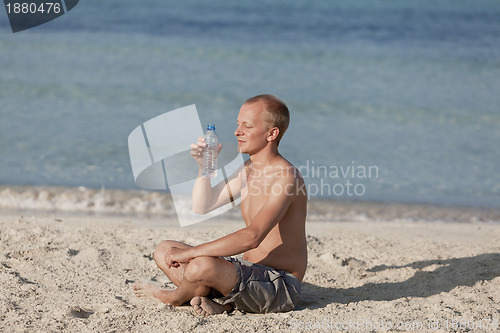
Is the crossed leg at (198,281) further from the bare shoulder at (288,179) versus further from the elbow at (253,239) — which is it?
the bare shoulder at (288,179)

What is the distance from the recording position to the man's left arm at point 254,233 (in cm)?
321

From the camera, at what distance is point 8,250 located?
14.3ft

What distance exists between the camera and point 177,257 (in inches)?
131

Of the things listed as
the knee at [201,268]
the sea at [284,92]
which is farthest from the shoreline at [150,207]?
the knee at [201,268]

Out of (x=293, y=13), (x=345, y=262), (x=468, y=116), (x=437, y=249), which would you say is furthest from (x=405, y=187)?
(x=293, y=13)

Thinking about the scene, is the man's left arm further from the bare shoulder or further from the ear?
the ear

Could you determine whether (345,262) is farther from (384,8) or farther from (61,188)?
(384,8)

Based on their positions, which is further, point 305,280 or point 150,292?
point 305,280

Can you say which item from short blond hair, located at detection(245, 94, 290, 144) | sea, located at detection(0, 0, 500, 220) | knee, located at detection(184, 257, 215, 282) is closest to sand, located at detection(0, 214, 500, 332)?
knee, located at detection(184, 257, 215, 282)

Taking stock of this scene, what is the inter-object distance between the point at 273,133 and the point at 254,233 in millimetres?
611

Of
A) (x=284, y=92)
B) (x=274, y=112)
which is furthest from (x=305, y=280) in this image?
(x=284, y=92)

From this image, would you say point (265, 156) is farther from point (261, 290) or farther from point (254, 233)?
point (261, 290)

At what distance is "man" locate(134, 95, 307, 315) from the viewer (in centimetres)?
325

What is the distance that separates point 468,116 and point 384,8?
10893 millimetres
